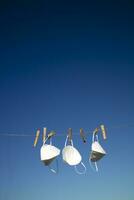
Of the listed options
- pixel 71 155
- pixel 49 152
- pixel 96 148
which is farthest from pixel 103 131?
pixel 49 152

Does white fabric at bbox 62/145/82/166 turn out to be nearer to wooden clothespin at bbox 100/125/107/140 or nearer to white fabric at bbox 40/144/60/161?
white fabric at bbox 40/144/60/161

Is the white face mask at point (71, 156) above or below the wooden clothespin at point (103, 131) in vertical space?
below

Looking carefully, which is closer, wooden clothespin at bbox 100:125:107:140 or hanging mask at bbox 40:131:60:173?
hanging mask at bbox 40:131:60:173

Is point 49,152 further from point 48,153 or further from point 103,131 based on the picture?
point 103,131

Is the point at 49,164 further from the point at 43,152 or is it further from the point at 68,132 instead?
the point at 68,132

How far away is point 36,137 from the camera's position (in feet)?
11.4

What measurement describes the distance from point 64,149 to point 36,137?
425mm

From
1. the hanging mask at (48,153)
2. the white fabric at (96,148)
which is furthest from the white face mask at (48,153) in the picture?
the white fabric at (96,148)

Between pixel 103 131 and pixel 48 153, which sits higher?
pixel 103 131

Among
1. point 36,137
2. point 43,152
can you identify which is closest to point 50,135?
point 36,137

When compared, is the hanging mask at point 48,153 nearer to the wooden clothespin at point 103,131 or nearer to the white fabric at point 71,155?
the white fabric at point 71,155

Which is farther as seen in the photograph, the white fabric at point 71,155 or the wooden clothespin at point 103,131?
the wooden clothespin at point 103,131

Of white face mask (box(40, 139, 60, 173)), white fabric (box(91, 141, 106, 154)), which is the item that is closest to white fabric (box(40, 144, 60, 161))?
white face mask (box(40, 139, 60, 173))

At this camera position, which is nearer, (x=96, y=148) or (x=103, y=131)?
(x=96, y=148)
